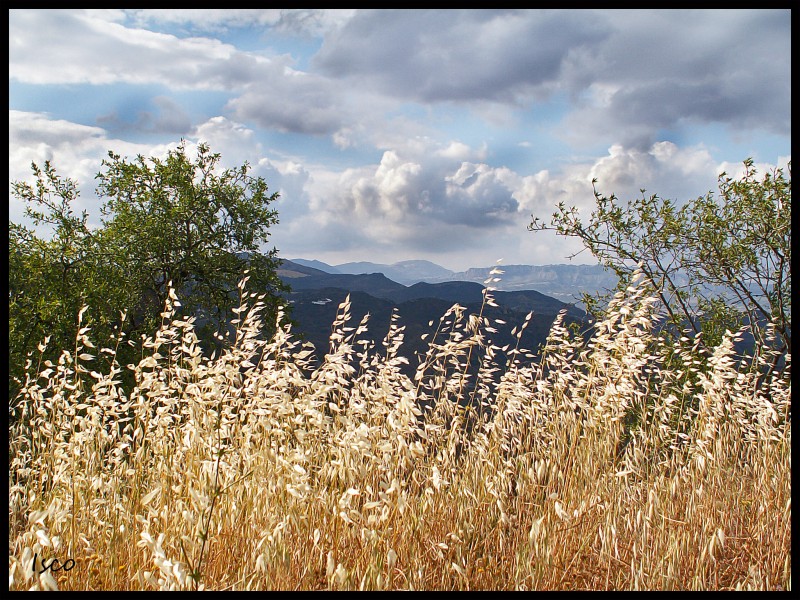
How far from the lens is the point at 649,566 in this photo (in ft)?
8.73

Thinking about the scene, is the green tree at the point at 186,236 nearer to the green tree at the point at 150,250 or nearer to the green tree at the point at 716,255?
the green tree at the point at 150,250

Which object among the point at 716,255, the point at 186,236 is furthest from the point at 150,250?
the point at 716,255

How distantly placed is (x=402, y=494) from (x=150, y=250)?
388 inches

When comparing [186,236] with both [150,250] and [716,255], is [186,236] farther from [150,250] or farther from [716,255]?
[716,255]

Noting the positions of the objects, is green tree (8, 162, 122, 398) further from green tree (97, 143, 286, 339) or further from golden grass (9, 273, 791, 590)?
golden grass (9, 273, 791, 590)

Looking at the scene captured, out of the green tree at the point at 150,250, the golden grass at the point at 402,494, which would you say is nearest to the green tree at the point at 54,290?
the green tree at the point at 150,250

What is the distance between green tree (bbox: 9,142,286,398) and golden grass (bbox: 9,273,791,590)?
21.3 ft

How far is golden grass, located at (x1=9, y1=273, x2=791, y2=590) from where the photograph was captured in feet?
8.18

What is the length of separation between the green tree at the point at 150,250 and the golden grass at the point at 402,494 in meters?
6.49

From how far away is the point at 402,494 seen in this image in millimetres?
2764

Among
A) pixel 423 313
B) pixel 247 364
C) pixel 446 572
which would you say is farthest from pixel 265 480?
pixel 423 313

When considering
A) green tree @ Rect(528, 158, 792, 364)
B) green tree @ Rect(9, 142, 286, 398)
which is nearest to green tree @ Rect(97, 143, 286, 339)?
green tree @ Rect(9, 142, 286, 398)

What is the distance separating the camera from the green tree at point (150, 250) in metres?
10.0
